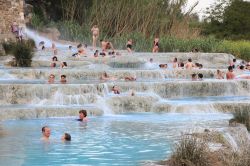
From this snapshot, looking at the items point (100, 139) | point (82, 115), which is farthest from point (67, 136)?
point (82, 115)

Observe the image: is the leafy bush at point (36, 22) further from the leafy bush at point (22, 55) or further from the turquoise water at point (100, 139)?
the turquoise water at point (100, 139)

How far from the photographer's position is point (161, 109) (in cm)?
1819

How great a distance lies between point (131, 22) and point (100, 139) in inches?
894

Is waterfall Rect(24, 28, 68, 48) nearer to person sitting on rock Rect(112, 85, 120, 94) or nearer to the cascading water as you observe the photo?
the cascading water

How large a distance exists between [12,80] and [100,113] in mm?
4740

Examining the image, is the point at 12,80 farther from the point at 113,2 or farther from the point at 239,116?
the point at 113,2

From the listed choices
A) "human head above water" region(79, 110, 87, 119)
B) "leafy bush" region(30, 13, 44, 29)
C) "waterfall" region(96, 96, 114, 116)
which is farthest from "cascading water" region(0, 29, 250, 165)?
"leafy bush" region(30, 13, 44, 29)

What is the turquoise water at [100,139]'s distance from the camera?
10852 mm

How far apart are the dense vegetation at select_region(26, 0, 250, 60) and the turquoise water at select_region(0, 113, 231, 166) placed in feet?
53.5

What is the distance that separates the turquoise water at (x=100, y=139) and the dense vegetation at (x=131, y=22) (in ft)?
53.5

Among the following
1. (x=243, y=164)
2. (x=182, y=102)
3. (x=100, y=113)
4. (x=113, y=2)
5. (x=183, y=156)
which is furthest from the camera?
(x=113, y=2)

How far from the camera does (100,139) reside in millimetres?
12898

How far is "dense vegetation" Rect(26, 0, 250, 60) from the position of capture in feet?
110

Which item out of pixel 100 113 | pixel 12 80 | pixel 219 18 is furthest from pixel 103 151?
pixel 219 18
